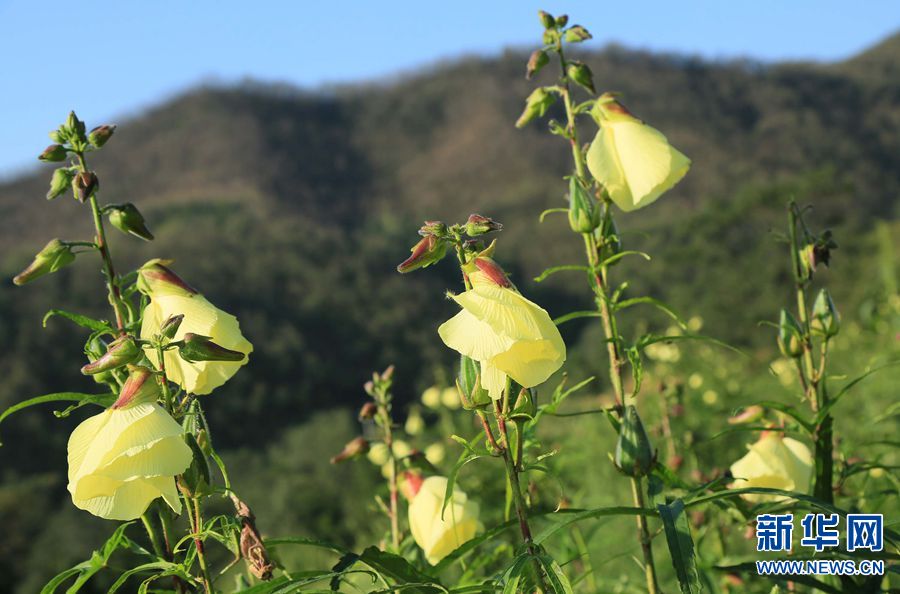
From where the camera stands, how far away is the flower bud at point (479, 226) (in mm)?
947

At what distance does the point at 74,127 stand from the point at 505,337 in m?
0.61

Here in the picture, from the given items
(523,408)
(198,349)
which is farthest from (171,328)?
(523,408)

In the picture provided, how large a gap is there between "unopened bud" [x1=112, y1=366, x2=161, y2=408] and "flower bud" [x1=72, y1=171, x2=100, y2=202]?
0.24m

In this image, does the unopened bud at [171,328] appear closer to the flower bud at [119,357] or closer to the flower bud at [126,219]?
the flower bud at [119,357]

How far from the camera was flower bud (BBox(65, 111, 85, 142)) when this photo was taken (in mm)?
1081

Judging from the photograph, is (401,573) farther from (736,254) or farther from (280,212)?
(280,212)

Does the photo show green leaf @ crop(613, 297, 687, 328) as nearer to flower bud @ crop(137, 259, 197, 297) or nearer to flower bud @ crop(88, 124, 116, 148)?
flower bud @ crop(137, 259, 197, 297)

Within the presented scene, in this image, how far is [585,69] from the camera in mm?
1334

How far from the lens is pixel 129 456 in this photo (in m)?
0.86

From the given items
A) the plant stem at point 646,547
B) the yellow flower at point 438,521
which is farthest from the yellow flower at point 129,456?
the plant stem at point 646,547

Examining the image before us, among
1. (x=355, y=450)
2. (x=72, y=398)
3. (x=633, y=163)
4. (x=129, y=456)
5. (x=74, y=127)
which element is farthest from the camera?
(x=355, y=450)

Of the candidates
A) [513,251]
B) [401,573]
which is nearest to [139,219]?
[401,573]

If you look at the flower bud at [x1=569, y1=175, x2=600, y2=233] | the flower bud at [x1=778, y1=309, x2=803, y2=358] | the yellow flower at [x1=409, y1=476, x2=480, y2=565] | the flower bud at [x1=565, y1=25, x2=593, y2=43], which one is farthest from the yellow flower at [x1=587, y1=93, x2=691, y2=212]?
the yellow flower at [x1=409, y1=476, x2=480, y2=565]

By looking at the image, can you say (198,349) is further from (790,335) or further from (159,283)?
(790,335)
